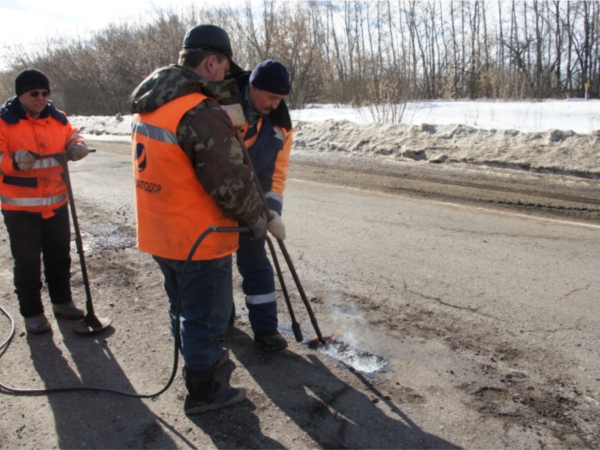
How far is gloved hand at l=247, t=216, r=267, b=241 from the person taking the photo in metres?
2.66

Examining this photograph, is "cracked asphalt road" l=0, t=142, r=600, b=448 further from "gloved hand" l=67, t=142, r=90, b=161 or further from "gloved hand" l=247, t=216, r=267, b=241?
"gloved hand" l=67, t=142, r=90, b=161

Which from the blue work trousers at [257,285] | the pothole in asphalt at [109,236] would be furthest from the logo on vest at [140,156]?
the pothole in asphalt at [109,236]

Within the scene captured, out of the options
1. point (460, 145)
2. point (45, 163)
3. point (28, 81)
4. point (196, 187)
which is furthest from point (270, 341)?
point (460, 145)

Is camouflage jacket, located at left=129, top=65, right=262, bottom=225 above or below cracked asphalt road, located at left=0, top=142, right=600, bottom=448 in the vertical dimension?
above

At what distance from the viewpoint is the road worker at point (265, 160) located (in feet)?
9.65

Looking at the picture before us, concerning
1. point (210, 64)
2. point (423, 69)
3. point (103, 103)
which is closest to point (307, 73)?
point (423, 69)

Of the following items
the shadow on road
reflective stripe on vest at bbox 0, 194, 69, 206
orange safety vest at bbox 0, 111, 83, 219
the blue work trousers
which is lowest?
the shadow on road

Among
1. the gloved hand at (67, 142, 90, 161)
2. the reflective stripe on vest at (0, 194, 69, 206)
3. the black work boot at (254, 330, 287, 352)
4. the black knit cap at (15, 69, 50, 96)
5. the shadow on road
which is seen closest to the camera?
the shadow on road

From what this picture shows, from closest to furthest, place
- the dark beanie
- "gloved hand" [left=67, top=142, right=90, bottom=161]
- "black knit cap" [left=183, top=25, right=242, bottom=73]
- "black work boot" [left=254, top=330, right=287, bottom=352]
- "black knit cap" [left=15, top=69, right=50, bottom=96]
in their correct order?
"black knit cap" [left=183, top=25, right=242, bottom=73]
the dark beanie
"black work boot" [left=254, top=330, right=287, bottom=352]
"black knit cap" [left=15, top=69, right=50, bottom=96]
"gloved hand" [left=67, top=142, right=90, bottom=161]

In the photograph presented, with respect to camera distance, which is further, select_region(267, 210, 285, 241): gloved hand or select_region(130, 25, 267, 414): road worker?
select_region(267, 210, 285, 241): gloved hand

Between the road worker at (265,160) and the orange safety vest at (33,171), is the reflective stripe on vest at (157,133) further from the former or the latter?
the orange safety vest at (33,171)

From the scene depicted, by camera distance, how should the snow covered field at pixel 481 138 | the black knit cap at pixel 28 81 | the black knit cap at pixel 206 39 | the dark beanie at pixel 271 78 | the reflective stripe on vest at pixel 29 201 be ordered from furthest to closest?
the snow covered field at pixel 481 138
the reflective stripe on vest at pixel 29 201
the black knit cap at pixel 28 81
the dark beanie at pixel 271 78
the black knit cap at pixel 206 39

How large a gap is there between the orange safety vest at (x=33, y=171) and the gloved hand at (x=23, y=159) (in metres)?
0.07

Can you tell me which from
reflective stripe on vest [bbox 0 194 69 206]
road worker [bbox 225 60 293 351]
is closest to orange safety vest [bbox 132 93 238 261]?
road worker [bbox 225 60 293 351]
